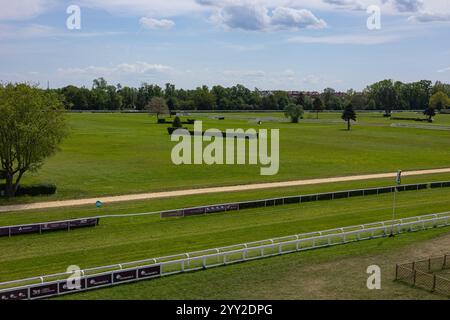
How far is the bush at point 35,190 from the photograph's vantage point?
41156mm

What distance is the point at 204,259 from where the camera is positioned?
82.4 ft

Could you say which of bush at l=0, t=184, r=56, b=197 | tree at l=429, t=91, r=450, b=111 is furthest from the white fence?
tree at l=429, t=91, r=450, b=111

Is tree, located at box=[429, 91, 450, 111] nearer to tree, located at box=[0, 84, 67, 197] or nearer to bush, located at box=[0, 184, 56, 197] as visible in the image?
tree, located at box=[0, 84, 67, 197]

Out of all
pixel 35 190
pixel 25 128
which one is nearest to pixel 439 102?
pixel 35 190

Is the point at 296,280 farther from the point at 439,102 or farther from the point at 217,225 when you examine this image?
the point at 439,102

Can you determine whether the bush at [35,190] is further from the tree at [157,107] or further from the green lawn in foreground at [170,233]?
the tree at [157,107]

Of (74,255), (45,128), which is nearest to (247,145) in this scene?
(45,128)

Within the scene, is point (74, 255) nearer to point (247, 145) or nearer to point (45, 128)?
point (45, 128)

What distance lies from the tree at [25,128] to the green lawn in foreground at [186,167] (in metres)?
3.22

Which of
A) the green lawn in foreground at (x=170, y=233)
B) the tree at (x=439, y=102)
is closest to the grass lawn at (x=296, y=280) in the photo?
the green lawn in foreground at (x=170, y=233)

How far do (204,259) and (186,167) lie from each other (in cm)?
3243

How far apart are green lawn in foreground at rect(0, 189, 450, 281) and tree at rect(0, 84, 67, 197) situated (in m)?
10.7

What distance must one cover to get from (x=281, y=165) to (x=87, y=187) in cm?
2403

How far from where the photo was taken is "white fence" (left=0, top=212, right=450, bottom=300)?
837 inches
